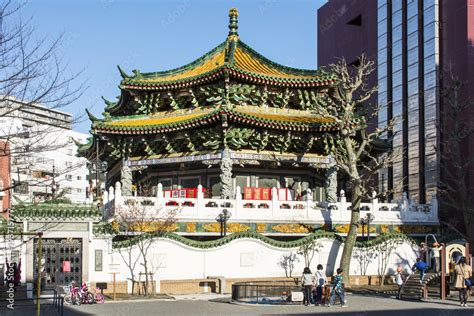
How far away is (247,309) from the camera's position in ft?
78.3

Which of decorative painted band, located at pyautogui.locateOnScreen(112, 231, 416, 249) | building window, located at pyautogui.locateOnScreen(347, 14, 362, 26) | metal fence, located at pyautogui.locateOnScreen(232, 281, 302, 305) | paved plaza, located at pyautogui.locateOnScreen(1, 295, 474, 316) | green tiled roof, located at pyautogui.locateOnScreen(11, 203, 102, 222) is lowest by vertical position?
paved plaza, located at pyautogui.locateOnScreen(1, 295, 474, 316)

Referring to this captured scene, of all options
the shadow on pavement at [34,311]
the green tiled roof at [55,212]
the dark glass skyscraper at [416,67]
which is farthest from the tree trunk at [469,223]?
the shadow on pavement at [34,311]

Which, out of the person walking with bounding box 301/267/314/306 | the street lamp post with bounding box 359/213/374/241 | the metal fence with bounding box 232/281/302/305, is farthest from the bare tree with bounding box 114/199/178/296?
the street lamp post with bounding box 359/213/374/241

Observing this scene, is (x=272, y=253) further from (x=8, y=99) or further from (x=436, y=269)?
(x=8, y=99)

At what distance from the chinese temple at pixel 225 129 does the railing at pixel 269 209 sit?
2.15 metres

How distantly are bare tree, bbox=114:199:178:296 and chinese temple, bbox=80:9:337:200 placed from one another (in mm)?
5138

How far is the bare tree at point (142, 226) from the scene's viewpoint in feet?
97.8

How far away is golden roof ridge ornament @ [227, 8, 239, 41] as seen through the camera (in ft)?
142

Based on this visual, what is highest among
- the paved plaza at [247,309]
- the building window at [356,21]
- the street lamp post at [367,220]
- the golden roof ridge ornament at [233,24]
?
the building window at [356,21]

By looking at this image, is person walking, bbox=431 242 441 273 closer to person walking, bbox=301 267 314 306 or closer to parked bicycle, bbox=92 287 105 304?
person walking, bbox=301 267 314 306

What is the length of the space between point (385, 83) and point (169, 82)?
82.3 feet

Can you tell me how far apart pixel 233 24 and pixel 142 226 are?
18114 mm

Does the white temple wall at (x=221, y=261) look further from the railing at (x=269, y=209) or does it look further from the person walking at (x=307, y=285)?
the person walking at (x=307, y=285)

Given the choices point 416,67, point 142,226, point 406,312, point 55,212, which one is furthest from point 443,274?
point 416,67
